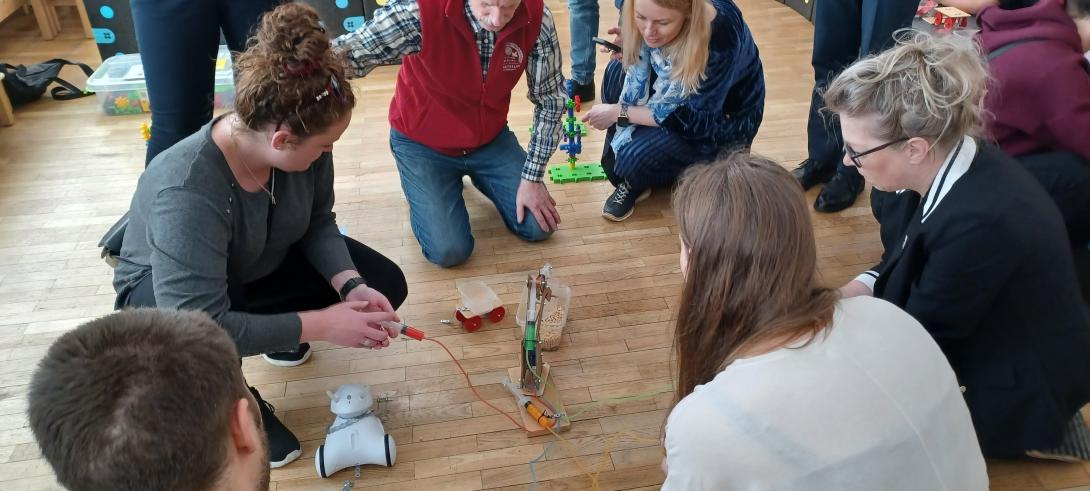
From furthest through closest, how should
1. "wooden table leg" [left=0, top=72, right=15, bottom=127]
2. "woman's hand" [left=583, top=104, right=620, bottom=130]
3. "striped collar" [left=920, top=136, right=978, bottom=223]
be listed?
"wooden table leg" [left=0, top=72, right=15, bottom=127], "woman's hand" [left=583, top=104, right=620, bottom=130], "striped collar" [left=920, top=136, right=978, bottom=223]

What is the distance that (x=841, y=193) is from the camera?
2.54 meters

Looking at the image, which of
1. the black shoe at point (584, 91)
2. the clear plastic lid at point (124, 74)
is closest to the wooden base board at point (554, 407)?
the black shoe at point (584, 91)

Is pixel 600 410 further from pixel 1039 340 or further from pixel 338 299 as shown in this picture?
pixel 1039 340

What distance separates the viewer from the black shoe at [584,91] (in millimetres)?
3389

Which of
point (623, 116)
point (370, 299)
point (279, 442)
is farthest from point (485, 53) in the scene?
point (279, 442)

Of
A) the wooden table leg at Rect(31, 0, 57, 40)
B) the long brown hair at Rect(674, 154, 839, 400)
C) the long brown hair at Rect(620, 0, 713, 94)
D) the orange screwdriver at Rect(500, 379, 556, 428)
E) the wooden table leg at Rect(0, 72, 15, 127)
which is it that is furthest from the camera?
the wooden table leg at Rect(31, 0, 57, 40)

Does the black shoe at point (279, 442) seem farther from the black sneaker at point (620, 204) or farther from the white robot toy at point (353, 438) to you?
the black sneaker at point (620, 204)

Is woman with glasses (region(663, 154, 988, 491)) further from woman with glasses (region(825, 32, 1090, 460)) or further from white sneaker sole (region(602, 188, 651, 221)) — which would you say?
white sneaker sole (region(602, 188, 651, 221))

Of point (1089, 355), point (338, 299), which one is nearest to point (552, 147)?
point (338, 299)

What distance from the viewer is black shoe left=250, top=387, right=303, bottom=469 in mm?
1628

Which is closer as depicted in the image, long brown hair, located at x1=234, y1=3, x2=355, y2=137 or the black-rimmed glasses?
long brown hair, located at x1=234, y1=3, x2=355, y2=137

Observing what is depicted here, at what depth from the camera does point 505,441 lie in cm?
170

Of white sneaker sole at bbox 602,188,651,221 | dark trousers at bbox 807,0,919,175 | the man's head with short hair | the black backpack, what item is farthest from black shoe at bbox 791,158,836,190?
the black backpack

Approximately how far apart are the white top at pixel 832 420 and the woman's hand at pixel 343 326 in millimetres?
793
